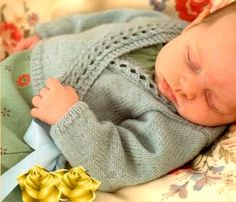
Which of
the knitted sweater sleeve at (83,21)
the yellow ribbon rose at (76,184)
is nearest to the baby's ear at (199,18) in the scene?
the knitted sweater sleeve at (83,21)

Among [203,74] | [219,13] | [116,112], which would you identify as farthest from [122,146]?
[219,13]

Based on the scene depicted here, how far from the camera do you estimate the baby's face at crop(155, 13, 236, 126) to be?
3.38ft

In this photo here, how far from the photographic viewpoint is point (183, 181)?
1021 millimetres

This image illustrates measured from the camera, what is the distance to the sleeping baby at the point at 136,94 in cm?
102

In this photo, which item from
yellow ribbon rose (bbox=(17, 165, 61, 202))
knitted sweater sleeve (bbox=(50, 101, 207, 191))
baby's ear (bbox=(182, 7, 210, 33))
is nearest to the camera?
yellow ribbon rose (bbox=(17, 165, 61, 202))

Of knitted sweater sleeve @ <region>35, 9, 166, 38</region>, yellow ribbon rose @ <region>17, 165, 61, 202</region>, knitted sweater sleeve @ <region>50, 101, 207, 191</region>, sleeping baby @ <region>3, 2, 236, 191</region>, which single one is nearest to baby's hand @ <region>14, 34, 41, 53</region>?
knitted sweater sleeve @ <region>35, 9, 166, 38</region>

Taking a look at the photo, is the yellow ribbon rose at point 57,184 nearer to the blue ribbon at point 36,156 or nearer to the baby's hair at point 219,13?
the blue ribbon at point 36,156

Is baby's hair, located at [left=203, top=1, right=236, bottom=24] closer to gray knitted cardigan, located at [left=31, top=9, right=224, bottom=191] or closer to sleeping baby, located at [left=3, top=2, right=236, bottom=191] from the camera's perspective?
sleeping baby, located at [left=3, top=2, right=236, bottom=191]

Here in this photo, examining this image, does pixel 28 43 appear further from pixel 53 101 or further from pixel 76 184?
pixel 76 184

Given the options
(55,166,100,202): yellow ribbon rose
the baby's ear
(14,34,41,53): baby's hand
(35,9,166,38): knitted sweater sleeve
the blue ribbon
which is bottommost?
the blue ribbon

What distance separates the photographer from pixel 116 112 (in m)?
1.14

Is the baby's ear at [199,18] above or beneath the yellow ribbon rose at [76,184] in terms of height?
above

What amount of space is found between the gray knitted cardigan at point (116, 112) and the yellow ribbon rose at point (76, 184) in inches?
6.6

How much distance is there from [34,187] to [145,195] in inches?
10.8
